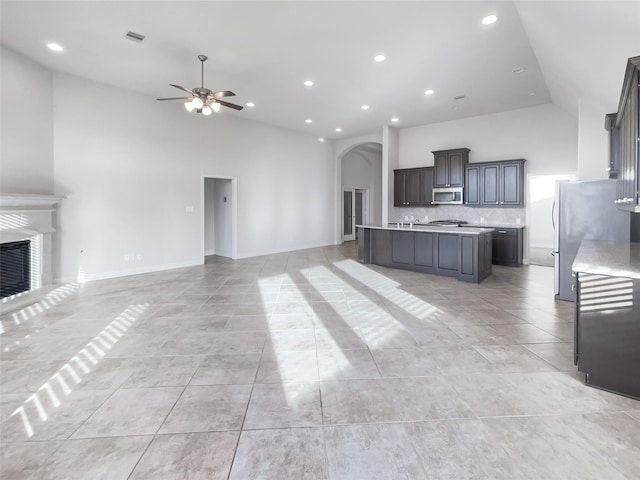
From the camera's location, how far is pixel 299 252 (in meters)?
9.25

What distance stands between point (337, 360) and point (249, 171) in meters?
6.47

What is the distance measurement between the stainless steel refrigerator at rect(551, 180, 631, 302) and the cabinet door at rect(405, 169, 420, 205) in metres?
4.47

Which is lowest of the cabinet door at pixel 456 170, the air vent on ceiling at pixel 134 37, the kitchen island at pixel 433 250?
the kitchen island at pixel 433 250

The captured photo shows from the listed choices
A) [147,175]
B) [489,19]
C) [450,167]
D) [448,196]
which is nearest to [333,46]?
[489,19]

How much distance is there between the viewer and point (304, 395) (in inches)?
88.0

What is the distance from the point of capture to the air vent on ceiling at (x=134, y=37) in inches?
162

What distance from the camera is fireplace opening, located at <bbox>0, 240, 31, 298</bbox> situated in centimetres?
466

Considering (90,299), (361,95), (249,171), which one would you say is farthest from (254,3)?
(249,171)

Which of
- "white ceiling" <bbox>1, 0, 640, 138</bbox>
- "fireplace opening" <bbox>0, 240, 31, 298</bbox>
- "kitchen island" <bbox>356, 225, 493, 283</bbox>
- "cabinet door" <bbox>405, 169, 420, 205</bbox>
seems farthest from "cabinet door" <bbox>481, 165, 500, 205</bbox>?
"fireplace opening" <bbox>0, 240, 31, 298</bbox>

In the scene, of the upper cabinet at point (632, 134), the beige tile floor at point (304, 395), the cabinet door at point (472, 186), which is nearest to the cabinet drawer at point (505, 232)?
the cabinet door at point (472, 186)

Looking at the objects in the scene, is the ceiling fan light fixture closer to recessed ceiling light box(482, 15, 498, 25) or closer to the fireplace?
the fireplace

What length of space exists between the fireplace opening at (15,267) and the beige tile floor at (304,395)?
38.4 inches

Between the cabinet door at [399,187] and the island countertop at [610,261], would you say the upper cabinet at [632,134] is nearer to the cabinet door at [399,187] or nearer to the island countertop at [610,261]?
the island countertop at [610,261]

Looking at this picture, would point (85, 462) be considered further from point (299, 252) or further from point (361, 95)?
point (299, 252)
